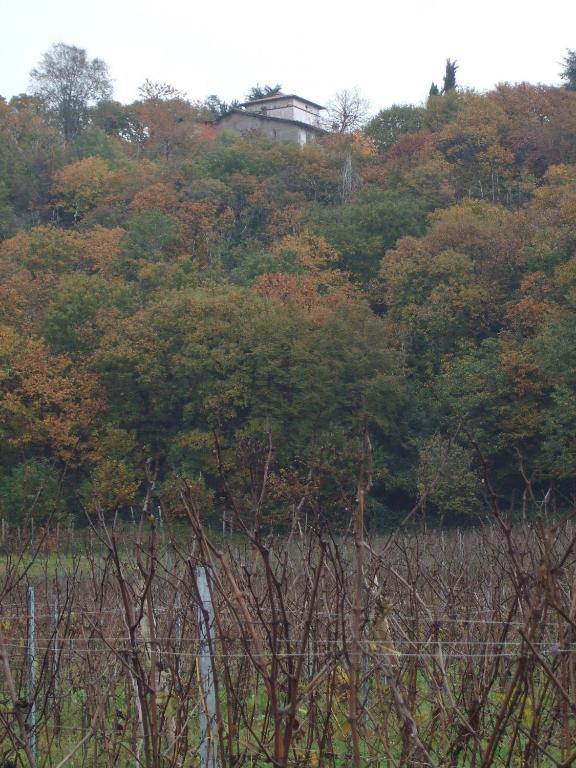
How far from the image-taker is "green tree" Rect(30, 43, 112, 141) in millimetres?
62844

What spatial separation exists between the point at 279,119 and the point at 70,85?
13.3 meters

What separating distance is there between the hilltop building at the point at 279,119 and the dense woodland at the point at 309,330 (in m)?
14.5

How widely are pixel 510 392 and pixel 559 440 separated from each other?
2.72 metres

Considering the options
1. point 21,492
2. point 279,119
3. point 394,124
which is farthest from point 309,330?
point 279,119

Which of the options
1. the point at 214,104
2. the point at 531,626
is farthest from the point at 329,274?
the point at 531,626

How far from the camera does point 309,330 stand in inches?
1452

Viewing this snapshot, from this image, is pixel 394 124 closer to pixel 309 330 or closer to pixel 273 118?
pixel 273 118

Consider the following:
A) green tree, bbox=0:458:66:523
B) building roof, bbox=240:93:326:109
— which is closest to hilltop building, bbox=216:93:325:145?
building roof, bbox=240:93:326:109

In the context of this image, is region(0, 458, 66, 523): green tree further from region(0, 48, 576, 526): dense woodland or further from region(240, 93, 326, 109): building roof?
region(240, 93, 326, 109): building roof

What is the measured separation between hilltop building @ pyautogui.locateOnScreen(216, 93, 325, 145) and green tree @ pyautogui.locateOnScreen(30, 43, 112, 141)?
8286 millimetres

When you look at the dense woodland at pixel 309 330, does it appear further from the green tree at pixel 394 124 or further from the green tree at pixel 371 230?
the green tree at pixel 394 124

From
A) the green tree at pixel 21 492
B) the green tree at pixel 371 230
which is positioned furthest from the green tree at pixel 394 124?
the green tree at pixel 21 492

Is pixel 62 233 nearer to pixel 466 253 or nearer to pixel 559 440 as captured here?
pixel 466 253

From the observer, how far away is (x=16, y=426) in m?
36.2
